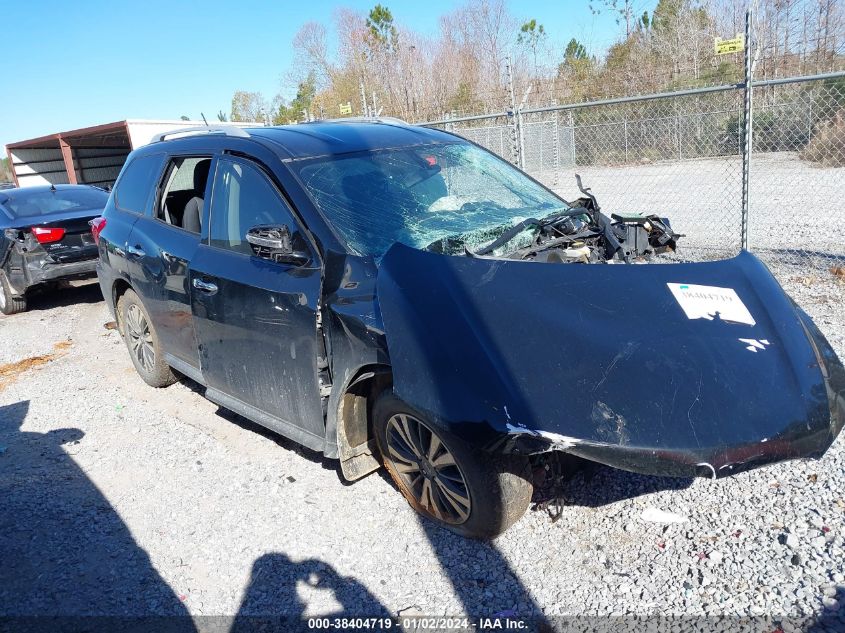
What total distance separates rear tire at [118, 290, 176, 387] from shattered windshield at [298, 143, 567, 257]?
2.38m

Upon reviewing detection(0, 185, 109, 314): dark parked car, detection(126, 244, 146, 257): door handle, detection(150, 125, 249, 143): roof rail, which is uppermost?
detection(150, 125, 249, 143): roof rail

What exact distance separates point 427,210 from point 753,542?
89.4 inches

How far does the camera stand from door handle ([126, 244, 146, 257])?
4.79 metres

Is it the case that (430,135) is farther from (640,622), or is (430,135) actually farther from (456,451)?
(640,622)

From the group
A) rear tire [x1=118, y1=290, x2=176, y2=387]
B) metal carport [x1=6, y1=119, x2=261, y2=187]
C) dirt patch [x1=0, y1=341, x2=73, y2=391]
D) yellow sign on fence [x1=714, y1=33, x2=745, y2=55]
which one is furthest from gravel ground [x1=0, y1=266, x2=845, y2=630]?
metal carport [x1=6, y1=119, x2=261, y2=187]

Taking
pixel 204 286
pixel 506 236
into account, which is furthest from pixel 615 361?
pixel 204 286

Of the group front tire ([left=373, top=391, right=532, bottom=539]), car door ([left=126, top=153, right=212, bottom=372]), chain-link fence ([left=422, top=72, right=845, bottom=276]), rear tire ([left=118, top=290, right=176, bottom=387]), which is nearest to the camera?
front tire ([left=373, top=391, right=532, bottom=539])

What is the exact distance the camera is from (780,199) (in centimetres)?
1302

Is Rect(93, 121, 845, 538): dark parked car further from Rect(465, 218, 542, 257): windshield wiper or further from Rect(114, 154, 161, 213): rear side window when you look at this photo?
Rect(114, 154, 161, 213): rear side window

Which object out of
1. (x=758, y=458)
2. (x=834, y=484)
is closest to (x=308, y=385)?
(x=758, y=458)

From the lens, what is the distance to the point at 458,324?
8.77 ft

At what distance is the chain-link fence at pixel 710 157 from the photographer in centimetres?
1176

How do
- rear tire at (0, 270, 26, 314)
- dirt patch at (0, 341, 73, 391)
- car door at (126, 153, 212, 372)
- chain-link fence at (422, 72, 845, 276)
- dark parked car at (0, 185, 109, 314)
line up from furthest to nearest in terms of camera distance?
chain-link fence at (422, 72, 845, 276)
rear tire at (0, 270, 26, 314)
dark parked car at (0, 185, 109, 314)
dirt patch at (0, 341, 73, 391)
car door at (126, 153, 212, 372)

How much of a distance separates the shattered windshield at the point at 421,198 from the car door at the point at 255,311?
27cm
